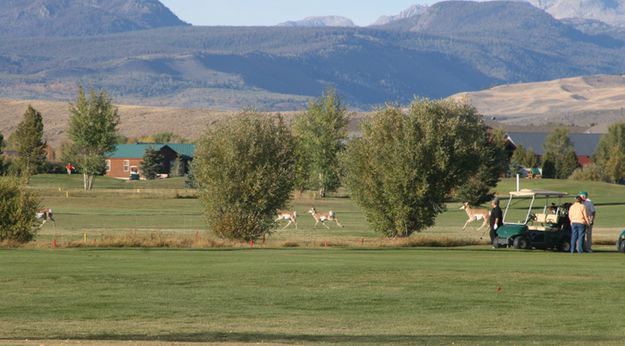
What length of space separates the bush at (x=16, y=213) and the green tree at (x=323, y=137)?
58564 millimetres

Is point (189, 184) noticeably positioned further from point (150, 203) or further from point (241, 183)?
point (241, 183)

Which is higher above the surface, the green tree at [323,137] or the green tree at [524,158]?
the green tree at [323,137]

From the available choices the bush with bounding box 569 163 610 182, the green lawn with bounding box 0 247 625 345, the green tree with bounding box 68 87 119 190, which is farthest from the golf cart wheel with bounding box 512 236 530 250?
the bush with bounding box 569 163 610 182

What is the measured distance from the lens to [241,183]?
166 feet

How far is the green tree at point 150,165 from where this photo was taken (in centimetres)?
14175

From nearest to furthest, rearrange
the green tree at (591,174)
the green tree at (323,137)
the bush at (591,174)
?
the green tree at (323,137)
the bush at (591,174)
the green tree at (591,174)

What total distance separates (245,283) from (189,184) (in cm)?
8616

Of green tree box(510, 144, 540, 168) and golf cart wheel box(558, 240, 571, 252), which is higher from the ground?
golf cart wheel box(558, 240, 571, 252)

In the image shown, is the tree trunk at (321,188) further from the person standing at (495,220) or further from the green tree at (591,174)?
the person standing at (495,220)

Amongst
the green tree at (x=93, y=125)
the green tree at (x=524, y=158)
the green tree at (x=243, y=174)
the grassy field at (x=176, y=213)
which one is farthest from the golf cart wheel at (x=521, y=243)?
the green tree at (x=524, y=158)

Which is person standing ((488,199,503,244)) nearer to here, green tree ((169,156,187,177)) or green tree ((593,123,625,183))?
green tree ((593,123,625,183))

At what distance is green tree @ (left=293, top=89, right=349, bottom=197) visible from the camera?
4161 inches

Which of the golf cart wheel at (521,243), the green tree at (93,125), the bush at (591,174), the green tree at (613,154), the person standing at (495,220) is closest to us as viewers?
the golf cart wheel at (521,243)

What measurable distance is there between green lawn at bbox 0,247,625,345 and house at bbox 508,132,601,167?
462 ft
